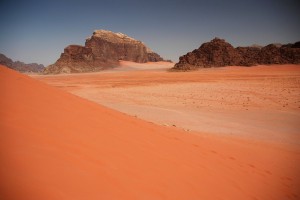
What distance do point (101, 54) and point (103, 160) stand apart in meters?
92.5

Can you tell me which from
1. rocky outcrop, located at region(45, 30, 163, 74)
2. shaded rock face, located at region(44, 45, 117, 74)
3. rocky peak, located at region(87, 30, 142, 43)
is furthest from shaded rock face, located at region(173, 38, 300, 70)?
rocky peak, located at region(87, 30, 142, 43)

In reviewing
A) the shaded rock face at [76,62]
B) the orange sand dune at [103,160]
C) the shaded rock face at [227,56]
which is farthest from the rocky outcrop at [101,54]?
the orange sand dune at [103,160]

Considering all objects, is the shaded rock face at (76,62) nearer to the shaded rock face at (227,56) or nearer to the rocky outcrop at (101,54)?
the rocky outcrop at (101,54)

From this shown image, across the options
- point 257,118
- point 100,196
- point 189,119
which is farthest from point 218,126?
point 100,196

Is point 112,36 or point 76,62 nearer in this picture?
point 76,62

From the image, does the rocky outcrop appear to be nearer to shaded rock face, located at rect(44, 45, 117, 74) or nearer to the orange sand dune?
shaded rock face, located at rect(44, 45, 117, 74)

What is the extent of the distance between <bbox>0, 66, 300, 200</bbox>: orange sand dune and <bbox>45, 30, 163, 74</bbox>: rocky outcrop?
234ft

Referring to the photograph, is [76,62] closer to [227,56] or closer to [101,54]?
[101,54]

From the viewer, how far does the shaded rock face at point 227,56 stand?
208ft

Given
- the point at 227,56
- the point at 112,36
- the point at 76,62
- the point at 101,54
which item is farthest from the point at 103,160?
the point at 112,36

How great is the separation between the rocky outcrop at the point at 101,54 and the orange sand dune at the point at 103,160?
234 feet

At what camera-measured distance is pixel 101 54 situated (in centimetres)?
9269

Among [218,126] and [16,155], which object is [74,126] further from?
[218,126]

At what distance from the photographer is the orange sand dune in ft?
8.59
